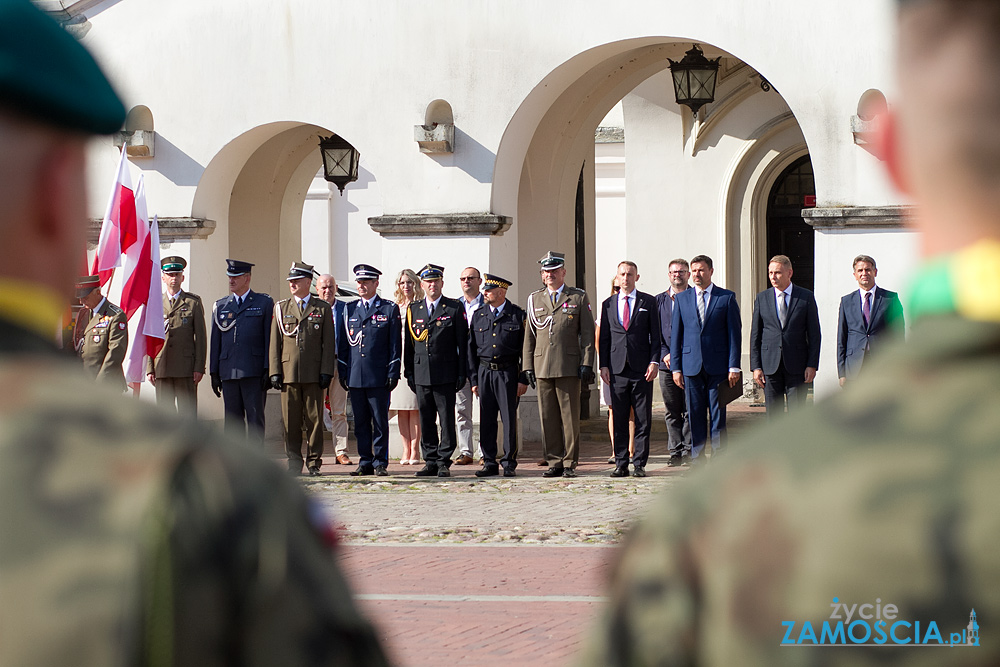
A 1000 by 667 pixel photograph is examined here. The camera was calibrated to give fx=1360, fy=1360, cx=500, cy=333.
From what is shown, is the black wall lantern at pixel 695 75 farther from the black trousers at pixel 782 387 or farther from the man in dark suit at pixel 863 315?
the black trousers at pixel 782 387

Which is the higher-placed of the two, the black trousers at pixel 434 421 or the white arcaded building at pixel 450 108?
the white arcaded building at pixel 450 108

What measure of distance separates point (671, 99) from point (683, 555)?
63.0 feet

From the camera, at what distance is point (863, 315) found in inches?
447

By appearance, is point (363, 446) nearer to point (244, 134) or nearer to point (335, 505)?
point (335, 505)

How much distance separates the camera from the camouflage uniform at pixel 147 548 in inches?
39.9

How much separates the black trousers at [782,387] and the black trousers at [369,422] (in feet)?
11.0

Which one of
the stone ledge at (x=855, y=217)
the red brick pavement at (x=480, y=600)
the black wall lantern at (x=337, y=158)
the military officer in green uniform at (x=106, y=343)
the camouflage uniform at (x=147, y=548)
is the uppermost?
the black wall lantern at (x=337, y=158)

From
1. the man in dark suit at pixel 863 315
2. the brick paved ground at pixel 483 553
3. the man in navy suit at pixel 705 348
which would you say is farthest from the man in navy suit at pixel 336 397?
the man in dark suit at pixel 863 315

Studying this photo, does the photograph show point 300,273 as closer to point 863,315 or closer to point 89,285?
point 89,285

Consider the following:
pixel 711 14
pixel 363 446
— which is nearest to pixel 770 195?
pixel 711 14

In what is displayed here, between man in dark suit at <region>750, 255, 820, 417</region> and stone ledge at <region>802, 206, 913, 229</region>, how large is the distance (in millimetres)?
502

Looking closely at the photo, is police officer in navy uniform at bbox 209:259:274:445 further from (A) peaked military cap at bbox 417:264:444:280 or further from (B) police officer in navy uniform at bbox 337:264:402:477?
(A) peaked military cap at bbox 417:264:444:280

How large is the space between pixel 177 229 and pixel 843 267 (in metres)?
6.56

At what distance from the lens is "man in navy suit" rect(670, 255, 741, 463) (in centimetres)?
1183
